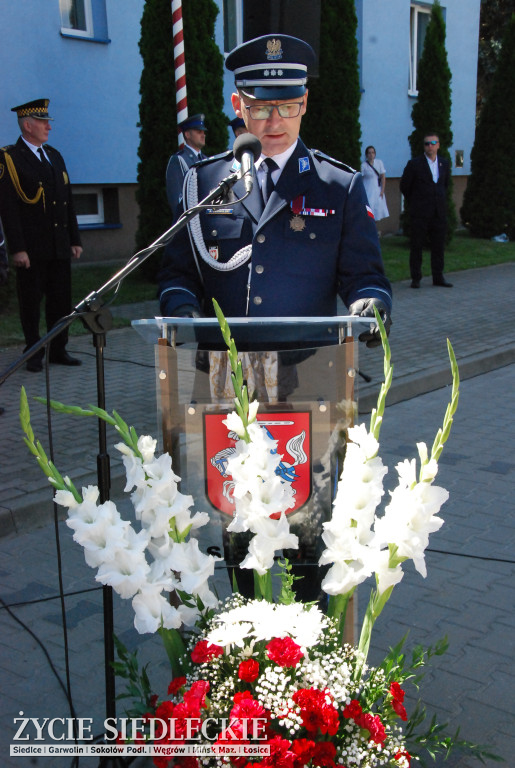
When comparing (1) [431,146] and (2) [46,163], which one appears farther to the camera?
(1) [431,146]

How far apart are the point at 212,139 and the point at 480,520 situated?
27.1ft

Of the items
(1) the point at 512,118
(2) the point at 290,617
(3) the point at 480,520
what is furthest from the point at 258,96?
(1) the point at 512,118

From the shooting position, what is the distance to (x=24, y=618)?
12.4 ft

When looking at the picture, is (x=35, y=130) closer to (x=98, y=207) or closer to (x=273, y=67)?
(x=273, y=67)

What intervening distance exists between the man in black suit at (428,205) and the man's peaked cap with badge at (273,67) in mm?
9803

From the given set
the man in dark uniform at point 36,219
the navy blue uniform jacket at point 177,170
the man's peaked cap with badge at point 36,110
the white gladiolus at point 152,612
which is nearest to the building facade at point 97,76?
the navy blue uniform jacket at point 177,170

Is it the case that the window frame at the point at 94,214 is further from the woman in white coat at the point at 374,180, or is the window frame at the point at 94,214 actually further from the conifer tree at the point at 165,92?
the woman in white coat at the point at 374,180

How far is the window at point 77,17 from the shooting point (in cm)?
1264

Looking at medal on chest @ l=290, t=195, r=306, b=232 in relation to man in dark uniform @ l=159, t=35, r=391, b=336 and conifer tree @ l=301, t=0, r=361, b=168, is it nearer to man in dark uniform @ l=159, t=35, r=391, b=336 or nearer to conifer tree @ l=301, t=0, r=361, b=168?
man in dark uniform @ l=159, t=35, r=391, b=336

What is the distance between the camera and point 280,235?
2.84 meters

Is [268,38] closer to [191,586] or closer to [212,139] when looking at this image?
[191,586]

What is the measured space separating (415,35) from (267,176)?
18.7 meters

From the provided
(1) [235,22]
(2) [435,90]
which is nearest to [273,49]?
(1) [235,22]

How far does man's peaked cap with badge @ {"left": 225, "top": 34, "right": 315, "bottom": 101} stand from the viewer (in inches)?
105
